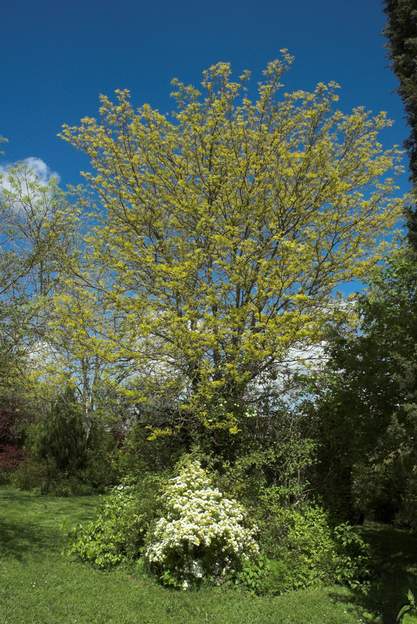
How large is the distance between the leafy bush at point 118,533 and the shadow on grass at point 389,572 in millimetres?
2657

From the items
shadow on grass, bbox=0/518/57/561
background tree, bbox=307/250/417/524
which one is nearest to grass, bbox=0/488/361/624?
shadow on grass, bbox=0/518/57/561

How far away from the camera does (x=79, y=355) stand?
8414mm

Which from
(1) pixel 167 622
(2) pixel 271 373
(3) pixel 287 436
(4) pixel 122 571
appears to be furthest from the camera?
(2) pixel 271 373

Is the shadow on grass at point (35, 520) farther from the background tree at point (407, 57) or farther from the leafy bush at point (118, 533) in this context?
the background tree at point (407, 57)

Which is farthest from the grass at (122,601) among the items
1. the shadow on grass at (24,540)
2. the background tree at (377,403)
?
the background tree at (377,403)

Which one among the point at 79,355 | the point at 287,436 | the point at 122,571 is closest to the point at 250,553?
the point at 122,571

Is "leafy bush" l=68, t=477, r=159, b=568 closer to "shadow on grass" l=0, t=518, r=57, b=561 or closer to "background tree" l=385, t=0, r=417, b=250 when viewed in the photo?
"shadow on grass" l=0, t=518, r=57, b=561

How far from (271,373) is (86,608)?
4.76 m

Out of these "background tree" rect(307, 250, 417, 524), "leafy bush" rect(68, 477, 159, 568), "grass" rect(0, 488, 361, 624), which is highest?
"background tree" rect(307, 250, 417, 524)

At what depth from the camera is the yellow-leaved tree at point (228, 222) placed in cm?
793

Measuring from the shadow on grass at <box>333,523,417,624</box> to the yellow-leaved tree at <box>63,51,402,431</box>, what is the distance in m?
2.67

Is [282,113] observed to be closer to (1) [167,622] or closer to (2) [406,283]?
(2) [406,283]

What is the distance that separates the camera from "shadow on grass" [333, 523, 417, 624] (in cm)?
552

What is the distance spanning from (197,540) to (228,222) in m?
5.14
